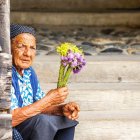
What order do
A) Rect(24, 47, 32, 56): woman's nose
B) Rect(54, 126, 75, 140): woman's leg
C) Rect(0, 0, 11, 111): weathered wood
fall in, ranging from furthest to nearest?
1. Rect(54, 126, 75, 140): woman's leg
2. Rect(24, 47, 32, 56): woman's nose
3. Rect(0, 0, 11, 111): weathered wood

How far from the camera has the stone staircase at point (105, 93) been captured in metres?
4.89

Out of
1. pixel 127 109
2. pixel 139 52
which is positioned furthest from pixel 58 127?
pixel 139 52

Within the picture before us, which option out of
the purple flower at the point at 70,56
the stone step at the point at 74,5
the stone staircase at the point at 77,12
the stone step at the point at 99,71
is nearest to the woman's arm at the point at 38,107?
the purple flower at the point at 70,56

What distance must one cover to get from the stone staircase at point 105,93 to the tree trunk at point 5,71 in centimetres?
124

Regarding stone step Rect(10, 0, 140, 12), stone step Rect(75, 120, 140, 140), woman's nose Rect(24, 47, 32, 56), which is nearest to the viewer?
woman's nose Rect(24, 47, 32, 56)

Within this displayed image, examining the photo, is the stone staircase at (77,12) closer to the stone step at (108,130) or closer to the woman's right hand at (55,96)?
the stone step at (108,130)

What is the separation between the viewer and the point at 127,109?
5262mm

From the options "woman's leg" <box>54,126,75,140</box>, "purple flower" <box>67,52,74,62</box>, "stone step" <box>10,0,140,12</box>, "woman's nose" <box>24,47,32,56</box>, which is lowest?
"woman's leg" <box>54,126,75,140</box>

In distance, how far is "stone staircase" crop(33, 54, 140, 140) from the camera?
4887 mm

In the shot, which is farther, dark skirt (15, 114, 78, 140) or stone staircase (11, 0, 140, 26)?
stone staircase (11, 0, 140, 26)

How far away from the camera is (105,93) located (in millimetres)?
5250

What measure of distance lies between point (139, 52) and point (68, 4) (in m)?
2.71

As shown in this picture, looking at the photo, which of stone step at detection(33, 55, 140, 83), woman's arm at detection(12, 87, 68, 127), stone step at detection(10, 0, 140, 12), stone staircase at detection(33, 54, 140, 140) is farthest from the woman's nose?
stone step at detection(10, 0, 140, 12)

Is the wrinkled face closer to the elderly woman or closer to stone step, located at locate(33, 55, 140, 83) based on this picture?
the elderly woman
